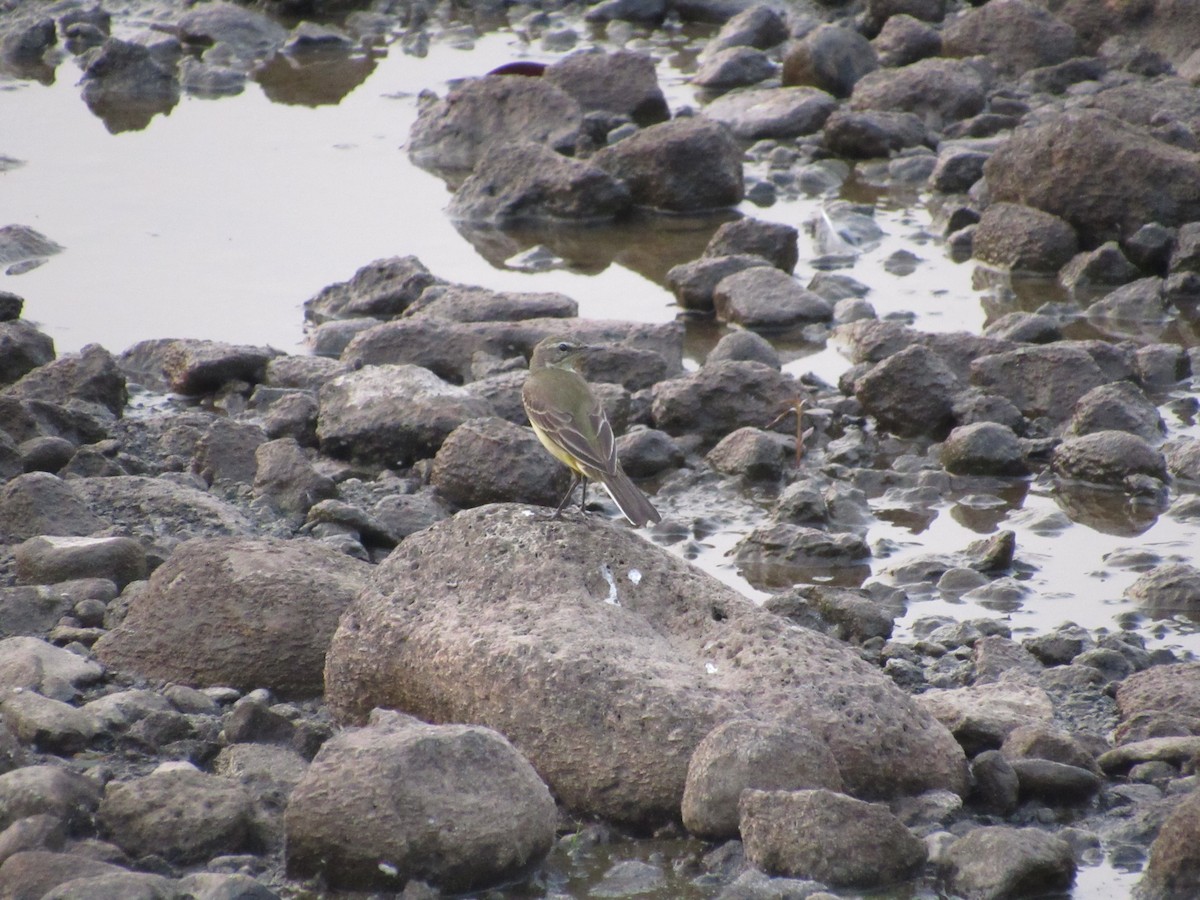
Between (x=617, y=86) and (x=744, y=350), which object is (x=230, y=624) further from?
(x=617, y=86)

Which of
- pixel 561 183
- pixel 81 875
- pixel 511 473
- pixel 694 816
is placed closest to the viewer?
pixel 81 875

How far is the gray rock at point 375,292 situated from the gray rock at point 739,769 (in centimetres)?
776

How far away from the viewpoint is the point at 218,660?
6711 millimetres

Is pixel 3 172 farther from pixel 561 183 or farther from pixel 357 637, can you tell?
pixel 357 637

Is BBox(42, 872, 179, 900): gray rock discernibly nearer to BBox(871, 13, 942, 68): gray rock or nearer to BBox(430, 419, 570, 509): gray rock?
BBox(430, 419, 570, 509): gray rock

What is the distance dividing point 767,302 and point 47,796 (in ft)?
25.9

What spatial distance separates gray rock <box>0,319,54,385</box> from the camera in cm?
1106

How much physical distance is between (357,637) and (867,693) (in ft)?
6.36

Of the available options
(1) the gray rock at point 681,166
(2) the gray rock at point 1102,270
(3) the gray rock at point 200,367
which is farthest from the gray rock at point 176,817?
(1) the gray rock at point 681,166

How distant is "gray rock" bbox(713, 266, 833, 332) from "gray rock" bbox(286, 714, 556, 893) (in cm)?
733

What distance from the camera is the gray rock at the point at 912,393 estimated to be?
10.4 m

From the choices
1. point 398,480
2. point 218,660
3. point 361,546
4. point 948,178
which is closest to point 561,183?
point 948,178

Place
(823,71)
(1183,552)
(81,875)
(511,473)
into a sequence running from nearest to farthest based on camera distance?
(81,875), (1183,552), (511,473), (823,71)

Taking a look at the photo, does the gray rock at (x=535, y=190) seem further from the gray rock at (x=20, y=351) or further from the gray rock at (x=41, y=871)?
the gray rock at (x=41, y=871)
